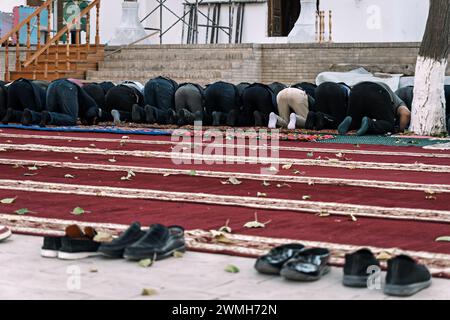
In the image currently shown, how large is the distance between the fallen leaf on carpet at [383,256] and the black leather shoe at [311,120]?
778 cm

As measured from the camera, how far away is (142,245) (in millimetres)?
4262

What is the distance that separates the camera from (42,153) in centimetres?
921

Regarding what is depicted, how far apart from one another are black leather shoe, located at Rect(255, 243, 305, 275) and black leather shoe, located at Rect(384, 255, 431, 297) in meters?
0.45

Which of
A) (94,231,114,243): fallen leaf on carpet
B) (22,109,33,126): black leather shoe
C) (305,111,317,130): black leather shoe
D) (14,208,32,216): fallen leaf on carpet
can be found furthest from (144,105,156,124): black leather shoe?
(94,231,114,243): fallen leaf on carpet

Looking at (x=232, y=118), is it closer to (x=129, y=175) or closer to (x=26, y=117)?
(x=26, y=117)

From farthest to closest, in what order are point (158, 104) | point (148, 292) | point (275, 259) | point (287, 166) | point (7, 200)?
point (158, 104) < point (287, 166) < point (7, 200) < point (275, 259) < point (148, 292)

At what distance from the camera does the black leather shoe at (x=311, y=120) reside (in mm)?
12070

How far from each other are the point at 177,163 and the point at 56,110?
522 centimetres

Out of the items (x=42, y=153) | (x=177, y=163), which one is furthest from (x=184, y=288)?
(x=42, y=153)

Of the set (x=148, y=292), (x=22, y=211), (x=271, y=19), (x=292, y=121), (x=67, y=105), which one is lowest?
(x=148, y=292)

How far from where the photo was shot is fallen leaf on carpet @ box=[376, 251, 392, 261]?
426 cm

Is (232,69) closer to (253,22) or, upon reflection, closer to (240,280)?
(253,22)

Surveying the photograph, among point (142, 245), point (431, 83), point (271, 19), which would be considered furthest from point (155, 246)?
point (271, 19)

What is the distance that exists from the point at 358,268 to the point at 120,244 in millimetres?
1088
